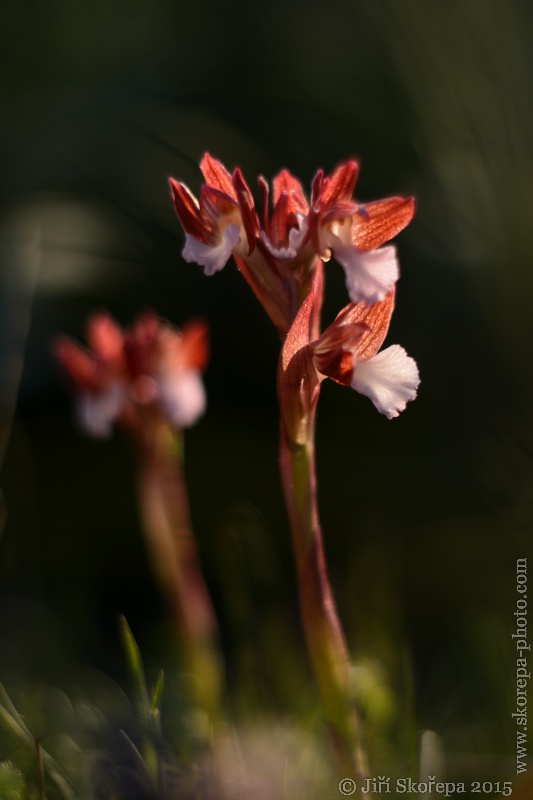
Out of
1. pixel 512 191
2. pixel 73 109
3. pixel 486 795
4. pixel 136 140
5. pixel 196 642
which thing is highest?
pixel 73 109

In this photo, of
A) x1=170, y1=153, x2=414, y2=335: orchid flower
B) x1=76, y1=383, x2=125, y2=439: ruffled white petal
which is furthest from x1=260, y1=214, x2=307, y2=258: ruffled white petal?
x1=76, y1=383, x2=125, y2=439: ruffled white petal

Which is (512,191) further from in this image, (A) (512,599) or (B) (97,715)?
(B) (97,715)

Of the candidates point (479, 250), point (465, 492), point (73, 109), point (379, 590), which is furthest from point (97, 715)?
point (73, 109)

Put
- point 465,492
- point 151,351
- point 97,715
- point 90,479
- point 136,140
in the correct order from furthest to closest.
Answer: point 136,140 → point 90,479 → point 465,492 → point 151,351 → point 97,715

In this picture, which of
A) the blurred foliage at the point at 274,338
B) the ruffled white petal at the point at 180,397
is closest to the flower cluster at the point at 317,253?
the blurred foliage at the point at 274,338

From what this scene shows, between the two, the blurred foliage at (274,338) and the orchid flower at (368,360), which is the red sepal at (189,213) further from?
the blurred foliage at (274,338)
